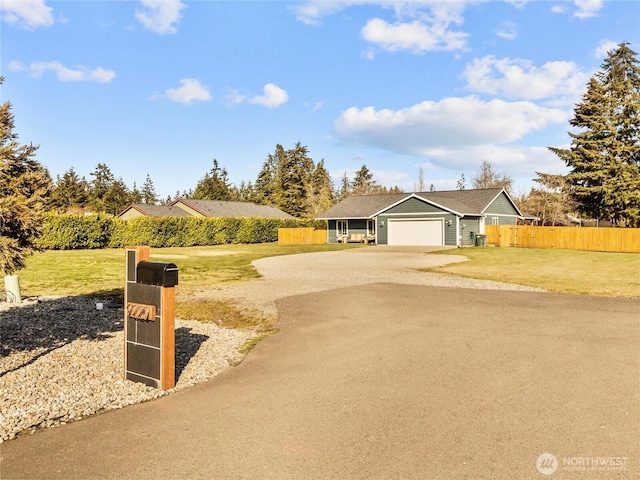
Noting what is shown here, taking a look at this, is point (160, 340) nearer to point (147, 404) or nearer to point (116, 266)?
point (147, 404)

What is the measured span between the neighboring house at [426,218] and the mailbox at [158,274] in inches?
1215

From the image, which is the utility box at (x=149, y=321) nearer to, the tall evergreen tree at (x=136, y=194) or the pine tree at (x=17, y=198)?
the pine tree at (x=17, y=198)

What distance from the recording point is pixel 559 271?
18.5 meters

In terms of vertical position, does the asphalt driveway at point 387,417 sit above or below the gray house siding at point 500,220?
below

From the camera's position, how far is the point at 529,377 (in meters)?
5.29

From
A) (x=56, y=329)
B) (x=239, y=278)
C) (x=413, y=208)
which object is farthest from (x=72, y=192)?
(x=56, y=329)

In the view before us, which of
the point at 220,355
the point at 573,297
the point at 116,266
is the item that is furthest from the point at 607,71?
the point at 220,355

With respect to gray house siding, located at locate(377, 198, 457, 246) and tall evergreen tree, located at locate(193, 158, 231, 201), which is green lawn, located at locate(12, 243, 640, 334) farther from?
tall evergreen tree, located at locate(193, 158, 231, 201)

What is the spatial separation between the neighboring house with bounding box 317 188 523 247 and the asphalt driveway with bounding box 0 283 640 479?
90.2 feet

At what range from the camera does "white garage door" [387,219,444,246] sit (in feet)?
115

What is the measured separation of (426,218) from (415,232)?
1.49m

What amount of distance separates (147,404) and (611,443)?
4.41 meters

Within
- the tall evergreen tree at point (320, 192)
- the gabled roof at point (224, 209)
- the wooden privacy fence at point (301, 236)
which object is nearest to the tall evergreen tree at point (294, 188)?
the tall evergreen tree at point (320, 192)

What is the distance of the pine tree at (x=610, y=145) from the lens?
1468 inches
